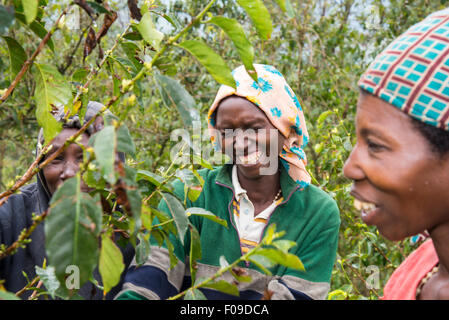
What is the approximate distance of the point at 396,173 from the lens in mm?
901

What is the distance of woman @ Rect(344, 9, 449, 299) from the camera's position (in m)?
0.89

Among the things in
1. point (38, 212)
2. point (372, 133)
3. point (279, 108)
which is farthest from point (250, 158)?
point (38, 212)

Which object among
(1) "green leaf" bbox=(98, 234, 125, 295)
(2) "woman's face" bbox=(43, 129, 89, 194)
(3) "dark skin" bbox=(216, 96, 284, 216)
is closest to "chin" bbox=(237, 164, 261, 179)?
(3) "dark skin" bbox=(216, 96, 284, 216)

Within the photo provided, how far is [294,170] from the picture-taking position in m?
1.70

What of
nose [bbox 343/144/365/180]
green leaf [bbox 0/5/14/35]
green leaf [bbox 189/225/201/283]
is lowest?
green leaf [bbox 189/225/201/283]

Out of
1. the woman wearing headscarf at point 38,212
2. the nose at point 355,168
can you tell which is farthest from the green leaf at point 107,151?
the woman wearing headscarf at point 38,212

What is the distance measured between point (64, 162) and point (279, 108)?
0.77m

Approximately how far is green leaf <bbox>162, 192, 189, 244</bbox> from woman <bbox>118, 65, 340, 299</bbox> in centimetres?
39

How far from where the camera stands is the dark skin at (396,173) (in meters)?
0.90

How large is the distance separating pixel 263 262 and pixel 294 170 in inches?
34.7

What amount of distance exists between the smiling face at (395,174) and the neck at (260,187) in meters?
0.72

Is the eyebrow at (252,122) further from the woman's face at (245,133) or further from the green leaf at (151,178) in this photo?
the green leaf at (151,178)

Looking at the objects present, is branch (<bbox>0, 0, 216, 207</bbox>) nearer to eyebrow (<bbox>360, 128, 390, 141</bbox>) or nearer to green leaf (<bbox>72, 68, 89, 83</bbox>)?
green leaf (<bbox>72, 68, 89, 83</bbox>)
